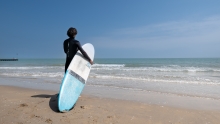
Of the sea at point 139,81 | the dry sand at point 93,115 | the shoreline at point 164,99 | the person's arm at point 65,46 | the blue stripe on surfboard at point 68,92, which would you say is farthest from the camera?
the sea at point 139,81

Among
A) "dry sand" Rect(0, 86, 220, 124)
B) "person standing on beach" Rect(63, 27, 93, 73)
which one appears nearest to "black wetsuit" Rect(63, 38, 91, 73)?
"person standing on beach" Rect(63, 27, 93, 73)

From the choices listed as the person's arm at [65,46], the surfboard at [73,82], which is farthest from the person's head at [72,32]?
the surfboard at [73,82]

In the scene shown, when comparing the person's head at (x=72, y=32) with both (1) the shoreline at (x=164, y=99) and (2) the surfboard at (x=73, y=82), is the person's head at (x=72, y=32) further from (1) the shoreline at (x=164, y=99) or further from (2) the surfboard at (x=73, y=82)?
(1) the shoreline at (x=164, y=99)

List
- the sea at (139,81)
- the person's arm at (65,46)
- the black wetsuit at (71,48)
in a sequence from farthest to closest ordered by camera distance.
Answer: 1. the sea at (139,81)
2. the person's arm at (65,46)
3. the black wetsuit at (71,48)

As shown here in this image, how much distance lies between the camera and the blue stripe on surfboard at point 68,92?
3.19 meters

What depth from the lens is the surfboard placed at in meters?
3.23

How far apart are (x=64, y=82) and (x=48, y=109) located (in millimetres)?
554

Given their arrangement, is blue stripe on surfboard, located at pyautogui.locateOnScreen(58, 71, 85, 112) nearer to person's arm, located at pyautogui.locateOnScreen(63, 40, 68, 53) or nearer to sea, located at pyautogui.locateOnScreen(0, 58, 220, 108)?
person's arm, located at pyautogui.locateOnScreen(63, 40, 68, 53)

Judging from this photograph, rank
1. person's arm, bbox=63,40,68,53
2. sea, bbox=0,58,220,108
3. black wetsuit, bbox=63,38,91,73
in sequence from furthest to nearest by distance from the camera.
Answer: sea, bbox=0,58,220,108
person's arm, bbox=63,40,68,53
black wetsuit, bbox=63,38,91,73

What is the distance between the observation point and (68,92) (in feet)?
11.3

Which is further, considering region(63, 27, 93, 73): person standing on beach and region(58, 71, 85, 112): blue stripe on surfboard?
region(63, 27, 93, 73): person standing on beach

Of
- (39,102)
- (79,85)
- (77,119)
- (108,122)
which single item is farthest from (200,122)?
(39,102)

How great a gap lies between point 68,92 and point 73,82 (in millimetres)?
262

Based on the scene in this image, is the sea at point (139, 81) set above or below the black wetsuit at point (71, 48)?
below
